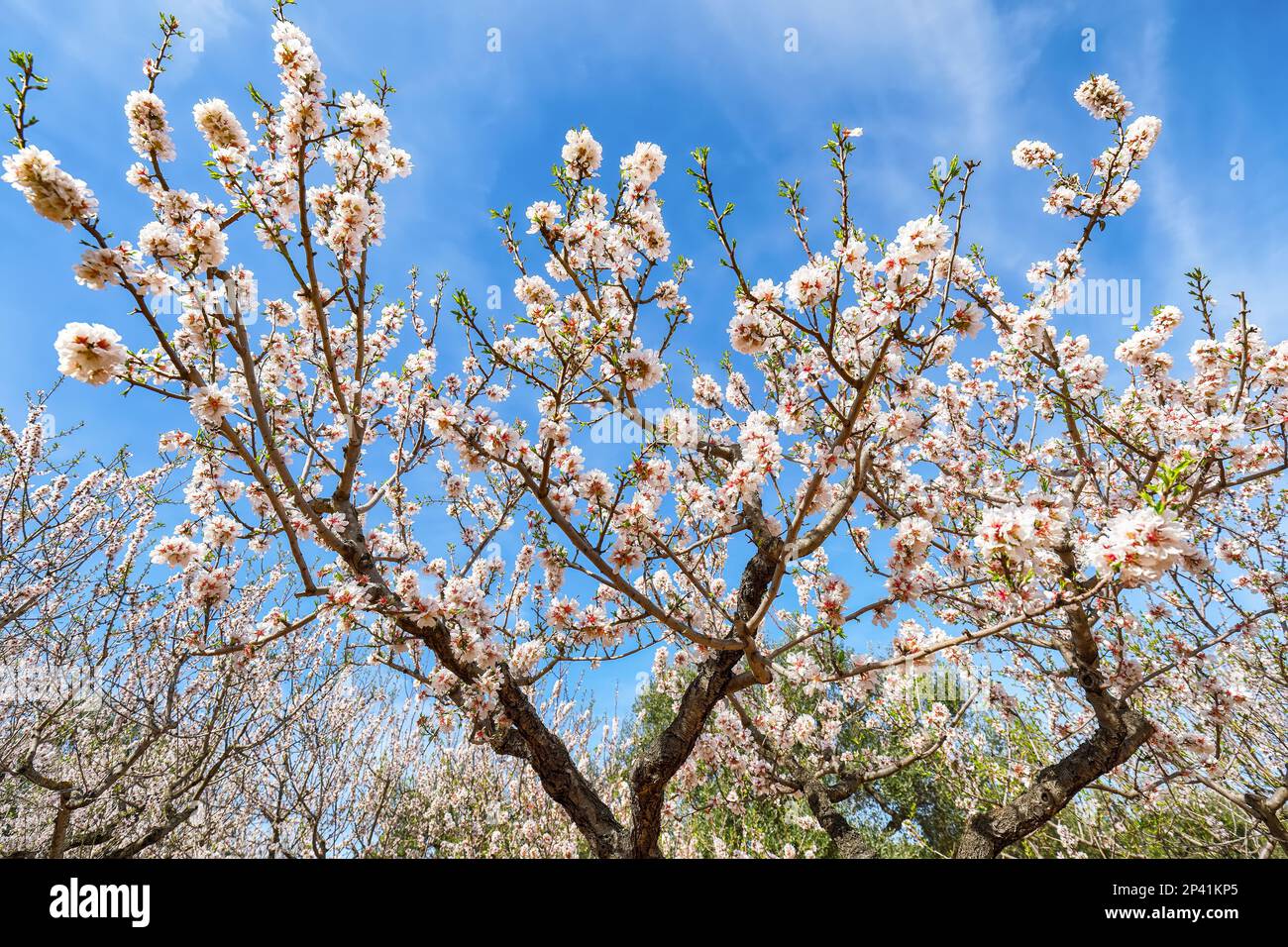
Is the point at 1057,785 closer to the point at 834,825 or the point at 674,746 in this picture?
the point at 834,825

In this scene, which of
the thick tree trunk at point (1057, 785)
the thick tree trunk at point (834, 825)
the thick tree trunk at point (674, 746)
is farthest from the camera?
the thick tree trunk at point (834, 825)

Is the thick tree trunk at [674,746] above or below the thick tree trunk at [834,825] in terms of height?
above

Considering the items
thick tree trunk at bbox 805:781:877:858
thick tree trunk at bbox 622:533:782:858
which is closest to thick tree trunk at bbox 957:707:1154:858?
thick tree trunk at bbox 805:781:877:858

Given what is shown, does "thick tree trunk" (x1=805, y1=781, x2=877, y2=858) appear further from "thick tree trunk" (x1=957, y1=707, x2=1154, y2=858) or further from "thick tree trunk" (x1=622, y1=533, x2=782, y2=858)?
"thick tree trunk" (x1=622, y1=533, x2=782, y2=858)

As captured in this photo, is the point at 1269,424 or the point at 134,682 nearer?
the point at 1269,424

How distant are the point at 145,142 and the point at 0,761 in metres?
5.85

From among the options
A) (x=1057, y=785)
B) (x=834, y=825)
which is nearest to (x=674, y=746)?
(x=834, y=825)

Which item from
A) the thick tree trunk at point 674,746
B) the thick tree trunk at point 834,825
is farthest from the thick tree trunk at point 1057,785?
the thick tree trunk at point 674,746

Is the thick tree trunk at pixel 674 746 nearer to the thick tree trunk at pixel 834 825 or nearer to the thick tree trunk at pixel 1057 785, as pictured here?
the thick tree trunk at pixel 834 825

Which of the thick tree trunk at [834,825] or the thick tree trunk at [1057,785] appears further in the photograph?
the thick tree trunk at [834,825]

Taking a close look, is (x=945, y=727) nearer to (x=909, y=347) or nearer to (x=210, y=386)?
(x=909, y=347)
